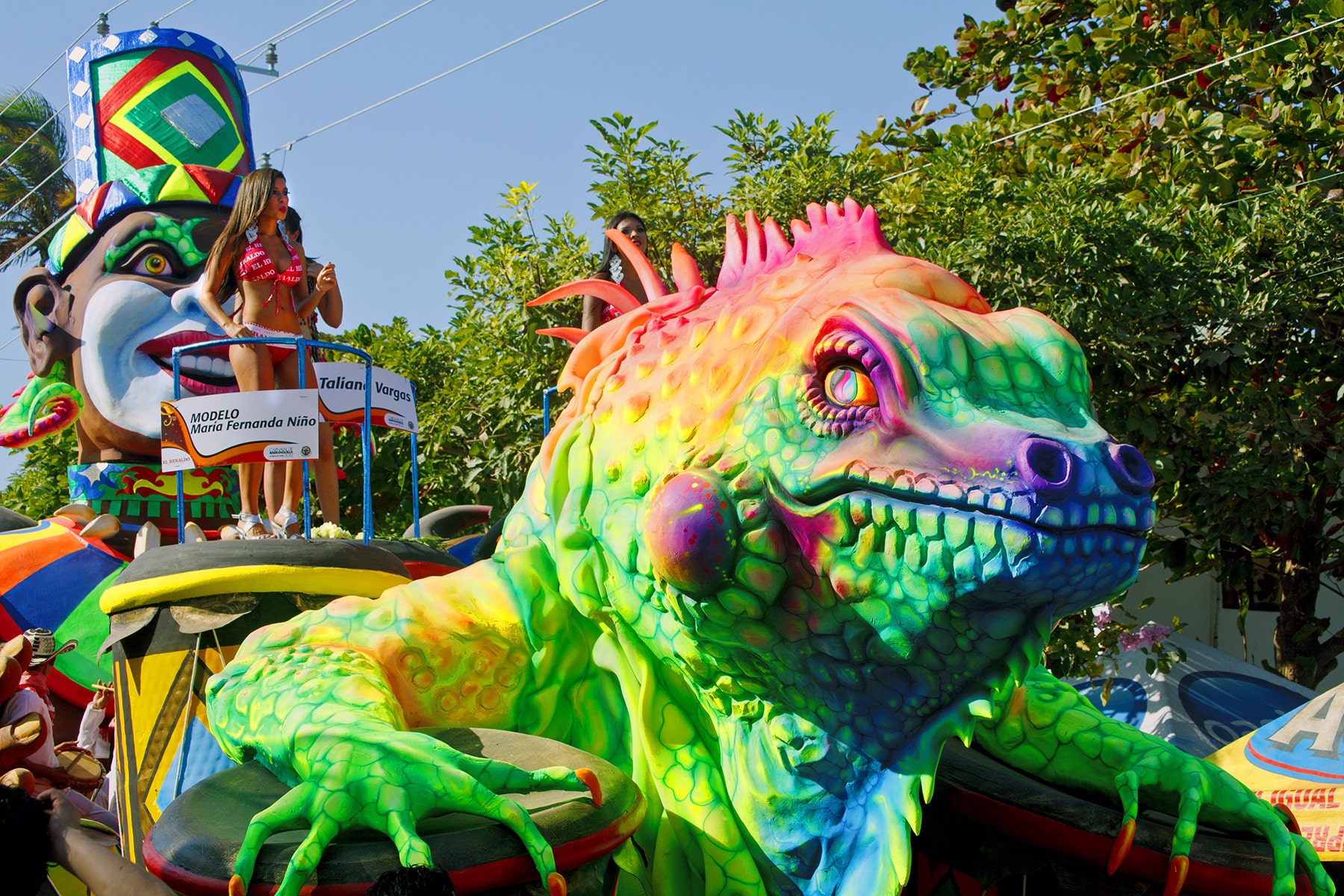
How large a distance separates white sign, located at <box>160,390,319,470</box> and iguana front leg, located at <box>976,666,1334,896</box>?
193 cm

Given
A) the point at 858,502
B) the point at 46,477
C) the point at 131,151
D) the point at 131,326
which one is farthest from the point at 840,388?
the point at 46,477

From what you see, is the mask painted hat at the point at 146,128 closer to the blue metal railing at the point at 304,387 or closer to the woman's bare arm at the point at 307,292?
the woman's bare arm at the point at 307,292

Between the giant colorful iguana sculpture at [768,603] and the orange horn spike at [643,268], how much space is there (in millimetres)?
72

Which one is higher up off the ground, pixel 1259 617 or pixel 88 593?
pixel 88 593

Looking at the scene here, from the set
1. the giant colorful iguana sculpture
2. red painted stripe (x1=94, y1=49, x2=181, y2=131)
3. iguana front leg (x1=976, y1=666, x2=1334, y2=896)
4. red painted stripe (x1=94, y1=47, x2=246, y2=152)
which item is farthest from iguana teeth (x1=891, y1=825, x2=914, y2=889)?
red painted stripe (x1=94, y1=49, x2=181, y2=131)

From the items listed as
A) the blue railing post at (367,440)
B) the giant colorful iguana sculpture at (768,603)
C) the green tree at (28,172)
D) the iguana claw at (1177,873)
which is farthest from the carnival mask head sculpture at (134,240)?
the green tree at (28,172)

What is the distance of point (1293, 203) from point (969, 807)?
188 inches

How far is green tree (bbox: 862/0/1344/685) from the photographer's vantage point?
17.9 feet

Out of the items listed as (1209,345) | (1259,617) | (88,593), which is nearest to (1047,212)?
(1209,345)

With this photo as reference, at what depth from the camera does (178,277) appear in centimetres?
528

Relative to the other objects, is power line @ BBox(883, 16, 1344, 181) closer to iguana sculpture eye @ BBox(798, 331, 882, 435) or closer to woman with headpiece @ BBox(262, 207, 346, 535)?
woman with headpiece @ BBox(262, 207, 346, 535)

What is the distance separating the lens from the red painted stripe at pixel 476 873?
1.32m

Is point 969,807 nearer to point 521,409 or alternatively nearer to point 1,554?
point 1,554

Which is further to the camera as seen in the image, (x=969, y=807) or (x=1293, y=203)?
(x=1293, y=203)
